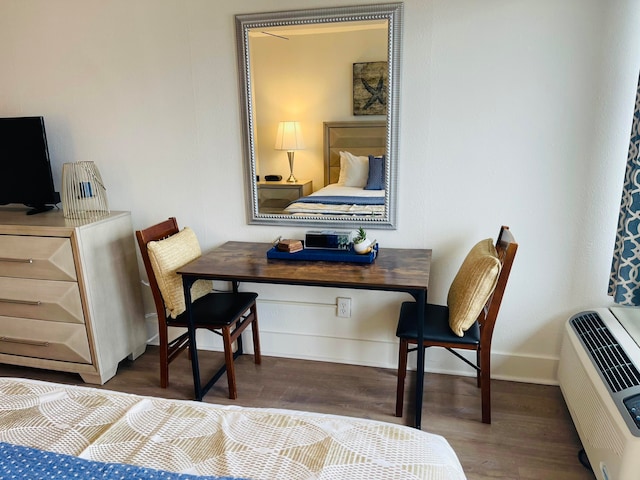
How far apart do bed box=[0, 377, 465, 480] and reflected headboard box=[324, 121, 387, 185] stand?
150 cm

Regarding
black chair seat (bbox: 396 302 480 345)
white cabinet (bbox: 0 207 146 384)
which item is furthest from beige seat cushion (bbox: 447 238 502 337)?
white cabinet (bbox: 0 207 146 384)

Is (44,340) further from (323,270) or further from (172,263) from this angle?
(323,270)

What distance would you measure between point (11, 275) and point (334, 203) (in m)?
1.80

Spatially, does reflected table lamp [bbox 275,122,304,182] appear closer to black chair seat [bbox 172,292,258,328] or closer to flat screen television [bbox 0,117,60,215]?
black chair seat [bbox 172,292,258,328]

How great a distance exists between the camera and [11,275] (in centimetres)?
241

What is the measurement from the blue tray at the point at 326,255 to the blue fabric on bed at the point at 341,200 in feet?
0.83

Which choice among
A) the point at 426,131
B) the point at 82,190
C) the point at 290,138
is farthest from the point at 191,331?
the point at 426,131

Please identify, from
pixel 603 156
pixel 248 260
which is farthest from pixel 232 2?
pixel 603 156

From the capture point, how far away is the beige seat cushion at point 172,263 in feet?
7.15

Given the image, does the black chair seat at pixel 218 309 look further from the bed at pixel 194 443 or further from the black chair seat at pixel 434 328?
the bed at pixel 194 443

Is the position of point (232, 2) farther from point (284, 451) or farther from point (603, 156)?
point (284, 451)

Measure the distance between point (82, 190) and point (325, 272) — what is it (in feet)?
4.82

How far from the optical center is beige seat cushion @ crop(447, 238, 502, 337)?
1.84 metres

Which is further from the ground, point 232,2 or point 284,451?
point 232,2
